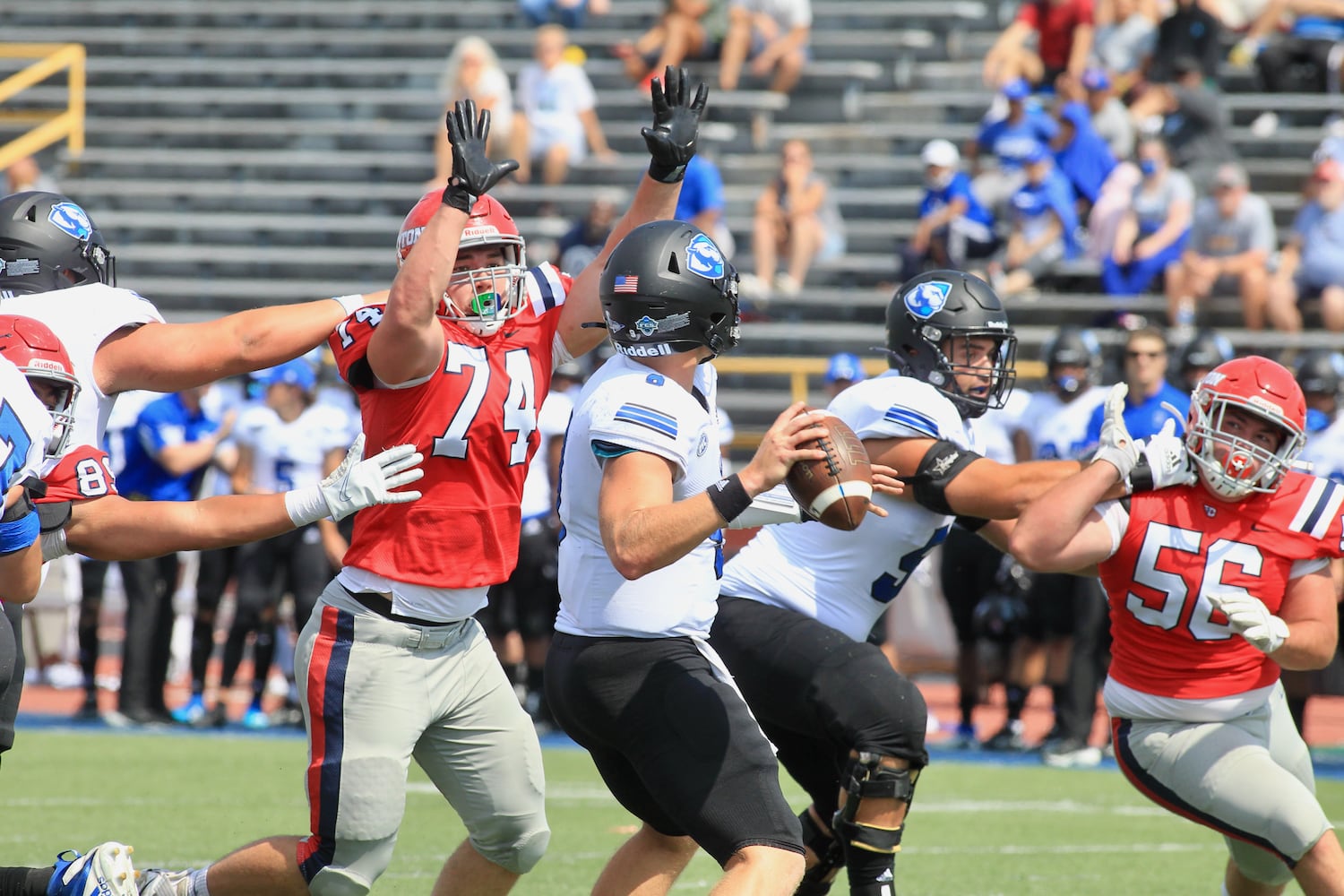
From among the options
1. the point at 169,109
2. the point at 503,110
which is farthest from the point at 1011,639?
the point at 169,109

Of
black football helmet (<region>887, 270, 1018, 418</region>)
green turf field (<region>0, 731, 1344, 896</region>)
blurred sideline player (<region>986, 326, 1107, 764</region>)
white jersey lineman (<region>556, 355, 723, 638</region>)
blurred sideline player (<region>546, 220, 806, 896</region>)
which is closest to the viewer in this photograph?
blurred sideline player (<region>546, 220, 806, 896</region>)

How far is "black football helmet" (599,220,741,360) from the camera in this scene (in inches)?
165

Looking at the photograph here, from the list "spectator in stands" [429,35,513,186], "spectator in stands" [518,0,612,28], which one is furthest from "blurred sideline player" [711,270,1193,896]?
"spectator in stands" [518,0,612,28]

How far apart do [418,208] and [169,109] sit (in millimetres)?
15125

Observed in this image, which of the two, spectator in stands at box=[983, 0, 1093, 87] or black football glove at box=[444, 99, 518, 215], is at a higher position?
spectator in stands at box=[983, 0, 1093, 87]

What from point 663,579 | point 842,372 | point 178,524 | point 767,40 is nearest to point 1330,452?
point 842,372

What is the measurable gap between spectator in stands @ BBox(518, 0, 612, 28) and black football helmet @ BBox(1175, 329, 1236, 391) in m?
10.0

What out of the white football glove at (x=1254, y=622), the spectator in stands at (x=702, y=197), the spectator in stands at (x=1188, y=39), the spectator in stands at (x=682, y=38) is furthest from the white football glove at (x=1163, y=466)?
the spectator in stands at (x=682, y=38)

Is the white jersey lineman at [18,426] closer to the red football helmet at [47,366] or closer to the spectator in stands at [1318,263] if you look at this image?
the red football helmet at [47,366]

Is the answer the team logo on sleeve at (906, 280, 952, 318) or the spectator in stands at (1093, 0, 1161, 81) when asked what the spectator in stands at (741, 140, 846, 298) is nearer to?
the spectator in stands at (1093, 0, 1161, 81)

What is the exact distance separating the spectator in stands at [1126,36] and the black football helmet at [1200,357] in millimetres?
5983

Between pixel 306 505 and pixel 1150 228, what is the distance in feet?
32.8

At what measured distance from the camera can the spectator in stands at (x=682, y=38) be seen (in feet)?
54.4

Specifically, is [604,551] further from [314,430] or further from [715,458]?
[314,430]
